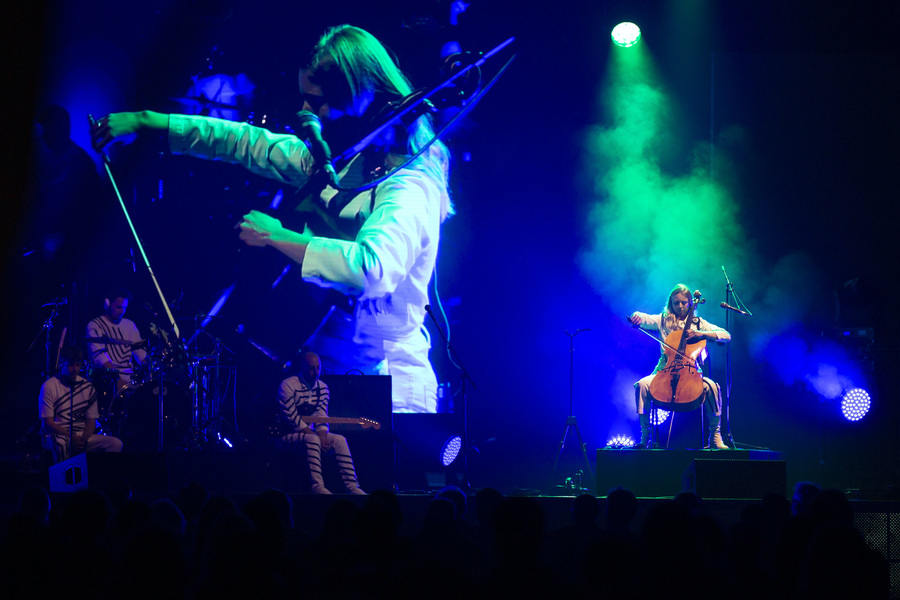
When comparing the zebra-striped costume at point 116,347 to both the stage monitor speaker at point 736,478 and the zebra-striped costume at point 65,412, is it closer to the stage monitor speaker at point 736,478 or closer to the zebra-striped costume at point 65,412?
the zebra-striped costume at point 65,412

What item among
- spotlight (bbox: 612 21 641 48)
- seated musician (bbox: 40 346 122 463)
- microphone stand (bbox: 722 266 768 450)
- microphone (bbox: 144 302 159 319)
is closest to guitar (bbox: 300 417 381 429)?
seated musician (bbox: 40 346 122 463)

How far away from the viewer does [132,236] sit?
10.3 meters

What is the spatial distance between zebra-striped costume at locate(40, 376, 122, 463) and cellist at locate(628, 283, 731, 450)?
218 inches

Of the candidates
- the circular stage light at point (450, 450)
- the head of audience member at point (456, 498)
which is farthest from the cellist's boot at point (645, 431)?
the head of audience member at point (456, 498)

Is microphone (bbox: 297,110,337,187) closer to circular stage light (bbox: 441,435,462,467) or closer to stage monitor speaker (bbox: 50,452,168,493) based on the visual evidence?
circular stage light (bbox: 441,435,462,467)

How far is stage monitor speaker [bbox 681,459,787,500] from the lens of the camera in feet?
22.2

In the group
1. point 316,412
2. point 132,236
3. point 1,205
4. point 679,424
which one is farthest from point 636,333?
point 1,205

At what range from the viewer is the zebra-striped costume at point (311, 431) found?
28.0 feet

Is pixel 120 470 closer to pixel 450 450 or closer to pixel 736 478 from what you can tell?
pixel 450 450

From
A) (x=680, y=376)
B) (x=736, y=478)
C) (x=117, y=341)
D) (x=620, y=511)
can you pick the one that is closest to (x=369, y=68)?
(x=117, y=341)

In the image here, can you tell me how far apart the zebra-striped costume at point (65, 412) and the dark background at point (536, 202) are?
50.2 inches

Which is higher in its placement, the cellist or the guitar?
the cellist

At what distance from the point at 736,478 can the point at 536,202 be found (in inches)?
192

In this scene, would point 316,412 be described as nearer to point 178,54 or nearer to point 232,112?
point 232,112
